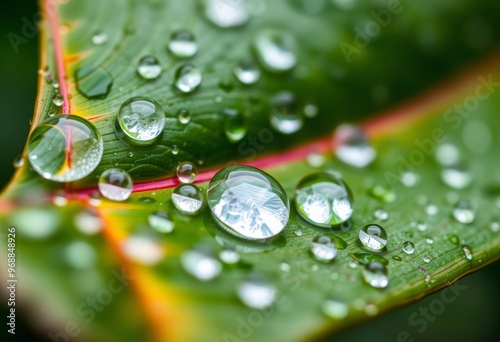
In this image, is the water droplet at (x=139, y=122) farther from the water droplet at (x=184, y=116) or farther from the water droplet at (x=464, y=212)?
the water droplet at (x=464, y=212)

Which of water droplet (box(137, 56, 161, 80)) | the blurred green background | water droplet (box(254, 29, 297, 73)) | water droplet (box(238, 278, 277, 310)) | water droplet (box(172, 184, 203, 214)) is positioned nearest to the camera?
water droplet (box(238, 278, 277, 310))

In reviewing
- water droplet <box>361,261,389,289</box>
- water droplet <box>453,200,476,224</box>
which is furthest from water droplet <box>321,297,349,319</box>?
water droplet <box>453,200,476,224</box>

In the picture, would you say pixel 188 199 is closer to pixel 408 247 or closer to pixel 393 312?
pixel 408 247

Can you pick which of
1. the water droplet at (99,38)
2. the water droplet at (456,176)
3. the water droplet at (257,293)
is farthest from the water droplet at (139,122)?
the water droplet at (456,176)

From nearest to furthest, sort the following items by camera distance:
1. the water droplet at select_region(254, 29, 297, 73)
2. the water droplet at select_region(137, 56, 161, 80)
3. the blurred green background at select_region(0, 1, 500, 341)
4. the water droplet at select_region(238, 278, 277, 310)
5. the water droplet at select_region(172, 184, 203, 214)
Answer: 1. the water droplet at select_region(238, 278, 277, 310)
2. the water droplet at select_region(172, 184, 203, 214)
3. the water droplet at select_region(137, 56, 161, 80)
4. the water droplet at select_region(254, 29, 297, 73)
5. the blurred green background at select_region(0, 1, 500, 341)

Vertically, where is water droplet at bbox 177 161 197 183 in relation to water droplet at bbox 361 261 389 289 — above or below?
below

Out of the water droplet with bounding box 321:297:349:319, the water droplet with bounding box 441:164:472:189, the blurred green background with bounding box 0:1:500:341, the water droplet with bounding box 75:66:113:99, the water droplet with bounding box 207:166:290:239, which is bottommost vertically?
the blurred green background with bounding box 0:1:500:341

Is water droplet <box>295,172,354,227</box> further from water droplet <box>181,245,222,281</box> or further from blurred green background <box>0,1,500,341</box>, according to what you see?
blurred green background <box>0,1,500,341</box>
